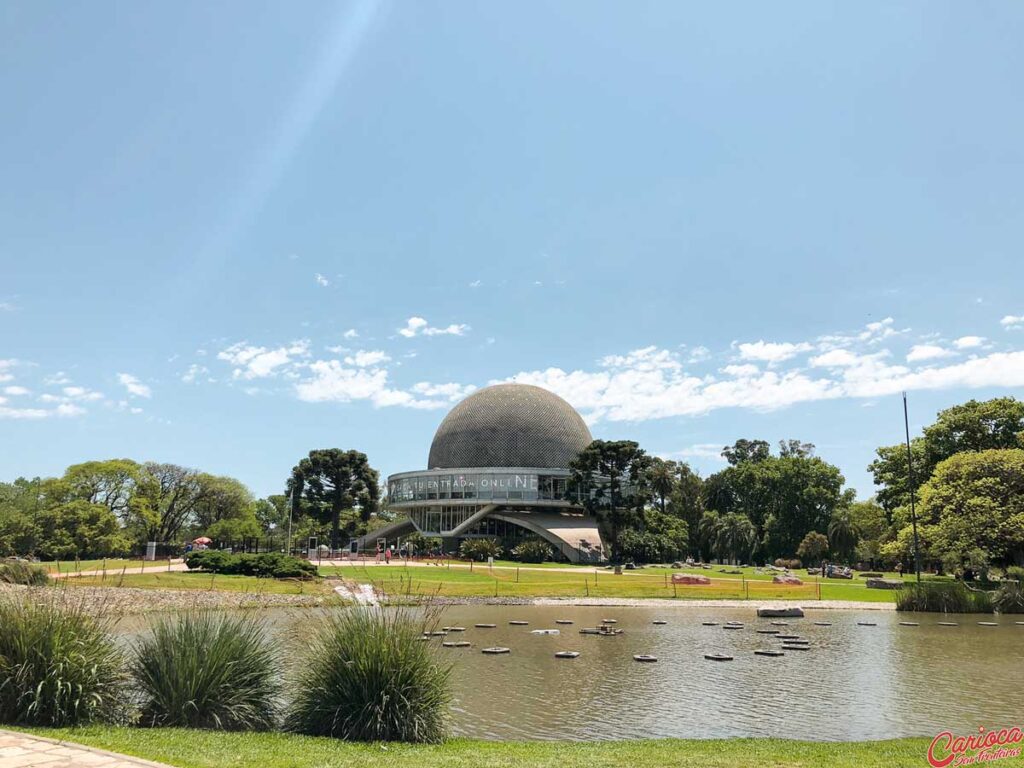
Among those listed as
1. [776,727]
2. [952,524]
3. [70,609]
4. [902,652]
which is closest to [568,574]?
[952,524]

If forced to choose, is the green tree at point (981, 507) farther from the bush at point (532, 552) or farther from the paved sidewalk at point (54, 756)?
the paved sidewalk at point (54, 756)

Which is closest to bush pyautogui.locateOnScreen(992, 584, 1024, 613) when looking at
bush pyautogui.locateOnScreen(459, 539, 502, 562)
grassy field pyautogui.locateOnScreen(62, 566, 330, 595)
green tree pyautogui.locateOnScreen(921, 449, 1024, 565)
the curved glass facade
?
green tree pyautogui.locateOnScreen(921, 449, 1024, 565)

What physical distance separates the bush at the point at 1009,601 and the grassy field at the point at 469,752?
2256 cm

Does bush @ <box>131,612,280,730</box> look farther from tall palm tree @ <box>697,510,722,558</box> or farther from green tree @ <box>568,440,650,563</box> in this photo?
tall palm tree @ <box>697,510,722,558</box>

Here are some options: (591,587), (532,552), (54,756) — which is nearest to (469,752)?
(54,756)

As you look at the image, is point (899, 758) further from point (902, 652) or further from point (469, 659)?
point (902, 652)

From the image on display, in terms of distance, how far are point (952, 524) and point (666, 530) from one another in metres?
33.2

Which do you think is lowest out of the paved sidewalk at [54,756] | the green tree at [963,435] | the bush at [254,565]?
the bush at [254,565]

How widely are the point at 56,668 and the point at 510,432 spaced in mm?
67133

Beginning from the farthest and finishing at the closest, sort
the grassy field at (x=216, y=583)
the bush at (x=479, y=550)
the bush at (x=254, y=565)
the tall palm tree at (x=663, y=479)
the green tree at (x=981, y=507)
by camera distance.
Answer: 1. the tall palm tree at (x=663, y=479)
2. the bush at (x=479, y=550)
3. the green tree at (x=981, y=507)
4. the bush at (x=254, y=565)
5. the grassy field at (x=216, y=583)

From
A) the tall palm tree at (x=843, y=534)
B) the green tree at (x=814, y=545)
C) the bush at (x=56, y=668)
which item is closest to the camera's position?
the bush at (x=56, y=668)

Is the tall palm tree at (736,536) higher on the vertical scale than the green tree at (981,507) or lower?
lower

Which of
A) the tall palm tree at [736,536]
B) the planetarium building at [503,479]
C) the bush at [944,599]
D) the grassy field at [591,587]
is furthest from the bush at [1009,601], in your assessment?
the tall palm tree at [736,536]

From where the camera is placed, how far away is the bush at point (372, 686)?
837 cm
